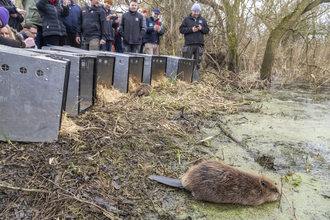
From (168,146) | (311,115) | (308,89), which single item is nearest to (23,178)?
(168,146)

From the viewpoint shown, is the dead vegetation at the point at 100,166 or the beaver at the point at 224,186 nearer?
the dead vegetation at the point at 100,166

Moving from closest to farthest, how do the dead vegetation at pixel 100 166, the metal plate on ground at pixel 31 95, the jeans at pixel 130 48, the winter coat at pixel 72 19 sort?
the dead vegetation at pixel 100 166 < the metal plate on ground at pixel 31 95 < the winter coat at pixel 72 19 < the jeans at pixel 130 48

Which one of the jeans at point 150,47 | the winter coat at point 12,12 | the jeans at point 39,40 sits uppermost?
the winter coat at point 12,12

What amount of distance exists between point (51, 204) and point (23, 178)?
42 centimetres

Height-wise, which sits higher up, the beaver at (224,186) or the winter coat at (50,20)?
the winter coat at (50,20)

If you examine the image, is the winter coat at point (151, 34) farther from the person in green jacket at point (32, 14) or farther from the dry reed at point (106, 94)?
the dry reed at point (106, 94)

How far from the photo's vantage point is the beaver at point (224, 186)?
1949 millimetres

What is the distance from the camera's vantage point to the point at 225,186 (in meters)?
1.97

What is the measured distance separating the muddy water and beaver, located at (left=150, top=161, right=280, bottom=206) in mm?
58

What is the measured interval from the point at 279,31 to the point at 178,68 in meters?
3.65

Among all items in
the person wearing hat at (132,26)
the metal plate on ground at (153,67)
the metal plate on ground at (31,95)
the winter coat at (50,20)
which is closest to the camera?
the metal plate on ground at (31,95)

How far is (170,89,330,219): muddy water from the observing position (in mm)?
1903

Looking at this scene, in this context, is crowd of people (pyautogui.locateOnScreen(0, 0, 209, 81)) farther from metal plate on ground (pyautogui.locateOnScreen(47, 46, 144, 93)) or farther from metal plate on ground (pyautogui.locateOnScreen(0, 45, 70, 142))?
metal plate on ground (pyautogui.locateOnScreen(0, 45, 70, 142))

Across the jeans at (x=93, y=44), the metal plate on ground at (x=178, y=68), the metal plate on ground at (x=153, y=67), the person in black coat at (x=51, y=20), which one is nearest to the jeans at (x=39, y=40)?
the person in black coat at (x=51, y=20)
